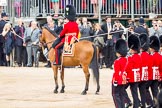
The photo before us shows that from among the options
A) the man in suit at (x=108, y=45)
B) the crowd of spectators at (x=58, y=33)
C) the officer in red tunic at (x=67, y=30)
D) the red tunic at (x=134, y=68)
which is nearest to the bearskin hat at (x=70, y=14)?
the officer in red tunic at (x=67, y=30)

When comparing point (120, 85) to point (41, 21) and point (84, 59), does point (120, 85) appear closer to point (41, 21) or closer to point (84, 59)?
point (84, 59)

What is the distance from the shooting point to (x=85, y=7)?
88.6 ft

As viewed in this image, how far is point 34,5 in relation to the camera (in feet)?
91.1

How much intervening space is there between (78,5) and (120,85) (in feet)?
49.8

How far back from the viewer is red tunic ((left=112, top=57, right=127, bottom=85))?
39.5 ft

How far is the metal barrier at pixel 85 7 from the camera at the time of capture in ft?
84.9

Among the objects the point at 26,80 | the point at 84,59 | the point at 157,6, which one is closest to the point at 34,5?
the point at 157,6

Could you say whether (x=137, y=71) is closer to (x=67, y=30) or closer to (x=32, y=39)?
(x=67, y=30)

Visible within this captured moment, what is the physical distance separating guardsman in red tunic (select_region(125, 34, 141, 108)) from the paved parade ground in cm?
175

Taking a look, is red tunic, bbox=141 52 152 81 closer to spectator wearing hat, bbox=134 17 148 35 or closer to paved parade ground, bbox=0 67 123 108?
paved parade ground, bbox=0 67 123 108

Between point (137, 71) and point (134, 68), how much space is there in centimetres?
13

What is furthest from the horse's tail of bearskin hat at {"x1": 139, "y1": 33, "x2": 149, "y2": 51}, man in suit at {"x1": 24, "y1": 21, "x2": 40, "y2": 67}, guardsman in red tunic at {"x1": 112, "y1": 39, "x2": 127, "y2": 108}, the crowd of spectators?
man in suit at {"x1": 24, "y1": 21, "x2": 40, "y2": 67}

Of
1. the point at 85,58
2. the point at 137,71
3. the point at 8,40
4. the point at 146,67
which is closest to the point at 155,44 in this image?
the point at 146,67

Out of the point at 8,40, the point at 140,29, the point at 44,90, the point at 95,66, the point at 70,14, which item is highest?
the point at 70,14
